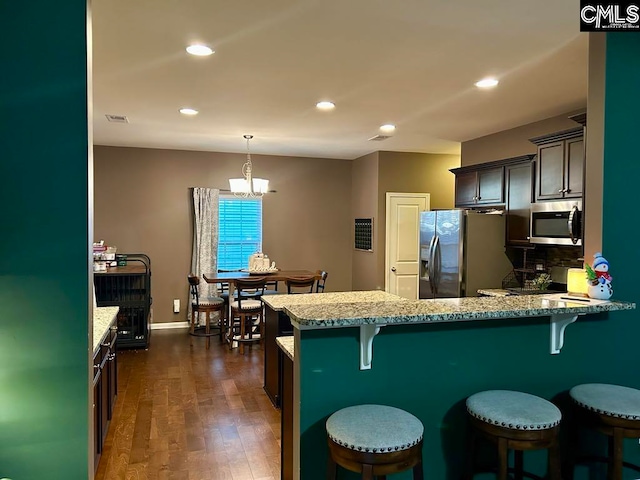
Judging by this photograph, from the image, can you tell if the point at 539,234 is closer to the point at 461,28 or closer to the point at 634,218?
the point at 634,218

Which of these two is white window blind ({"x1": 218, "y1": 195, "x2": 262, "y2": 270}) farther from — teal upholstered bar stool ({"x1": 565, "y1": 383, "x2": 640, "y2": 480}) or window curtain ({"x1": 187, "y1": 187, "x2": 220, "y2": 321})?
teal upholstered bar stool ({"x1": 565, "y1": 383, "x2": 640, "y2": 480})

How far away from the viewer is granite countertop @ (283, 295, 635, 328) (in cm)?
194

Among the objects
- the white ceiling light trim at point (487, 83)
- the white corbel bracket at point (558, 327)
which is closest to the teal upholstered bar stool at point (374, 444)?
the white corbel bracket at point (558, 327)

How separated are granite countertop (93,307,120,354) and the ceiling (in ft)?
5.53

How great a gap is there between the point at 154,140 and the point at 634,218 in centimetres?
540

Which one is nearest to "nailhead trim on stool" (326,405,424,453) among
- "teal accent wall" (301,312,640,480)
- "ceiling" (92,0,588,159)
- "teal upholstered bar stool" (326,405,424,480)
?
"teal upholstered bar stool" (326,405,424,480)

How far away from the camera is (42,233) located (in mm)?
1864

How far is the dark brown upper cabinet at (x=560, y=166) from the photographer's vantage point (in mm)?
3822

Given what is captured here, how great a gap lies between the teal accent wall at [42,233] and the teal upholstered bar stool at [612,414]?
2.16 m

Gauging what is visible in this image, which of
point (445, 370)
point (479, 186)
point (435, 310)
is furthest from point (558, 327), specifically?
point (479, 186)

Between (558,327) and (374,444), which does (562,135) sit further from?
(374,444)

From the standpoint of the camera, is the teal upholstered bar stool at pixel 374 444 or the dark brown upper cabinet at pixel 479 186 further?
the dark brown upper cabinet at pixel 479 186

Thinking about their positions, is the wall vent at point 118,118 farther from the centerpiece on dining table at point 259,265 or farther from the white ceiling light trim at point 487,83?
the white ceiling light trim at point 487,83

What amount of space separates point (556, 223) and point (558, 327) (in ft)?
6.52
